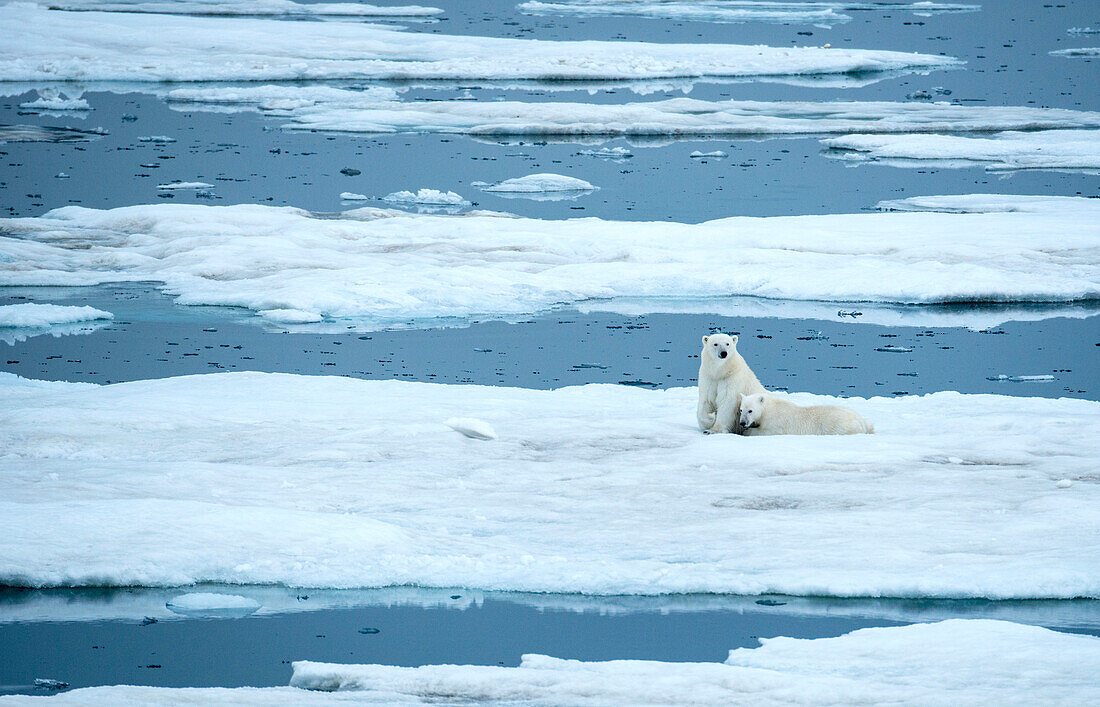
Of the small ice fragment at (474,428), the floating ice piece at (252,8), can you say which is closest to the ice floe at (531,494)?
the small ice fragment at (474,428)

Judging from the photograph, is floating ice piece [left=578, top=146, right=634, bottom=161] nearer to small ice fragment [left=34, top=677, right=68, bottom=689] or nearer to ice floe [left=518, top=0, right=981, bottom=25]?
small ice fragment [left=34, top=677, right=68, bottom=689]

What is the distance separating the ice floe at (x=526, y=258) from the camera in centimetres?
1056

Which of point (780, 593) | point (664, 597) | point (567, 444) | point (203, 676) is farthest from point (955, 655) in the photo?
point (567, 444)

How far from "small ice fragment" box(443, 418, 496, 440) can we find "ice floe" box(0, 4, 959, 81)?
17973 millimetres

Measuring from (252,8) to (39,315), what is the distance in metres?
27.6

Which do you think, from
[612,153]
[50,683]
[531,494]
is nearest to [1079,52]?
[612,153]

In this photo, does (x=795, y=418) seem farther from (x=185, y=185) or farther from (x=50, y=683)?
(x=185, y=185)

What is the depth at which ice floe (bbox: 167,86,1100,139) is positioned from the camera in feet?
62.4

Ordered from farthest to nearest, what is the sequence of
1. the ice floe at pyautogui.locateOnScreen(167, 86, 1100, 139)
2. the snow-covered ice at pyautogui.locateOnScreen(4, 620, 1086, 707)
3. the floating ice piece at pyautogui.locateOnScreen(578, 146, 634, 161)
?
the ice floe at pyautogui.locateOnScreen(167, 86, 1100, 139)
the floating ice piece at pyautogui.locateOnScreen(578, 146, 634, 161)
the snow-covered ice at pyautogui.locateOnScreen(4, 620, 1086, 707)

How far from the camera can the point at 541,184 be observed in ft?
51.5

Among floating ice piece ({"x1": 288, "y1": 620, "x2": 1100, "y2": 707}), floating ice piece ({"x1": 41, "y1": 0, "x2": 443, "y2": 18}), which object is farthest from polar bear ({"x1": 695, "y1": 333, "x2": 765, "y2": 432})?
floating ice piece ({"x1": 41, "y1": 0, "x2": 443, "y2": 18})

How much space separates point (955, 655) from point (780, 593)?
76 centimetres

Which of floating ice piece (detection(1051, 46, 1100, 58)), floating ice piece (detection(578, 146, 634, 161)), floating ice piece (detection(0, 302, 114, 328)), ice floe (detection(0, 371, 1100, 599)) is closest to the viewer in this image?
ice floe (detection(0, 371, 1100, 599))

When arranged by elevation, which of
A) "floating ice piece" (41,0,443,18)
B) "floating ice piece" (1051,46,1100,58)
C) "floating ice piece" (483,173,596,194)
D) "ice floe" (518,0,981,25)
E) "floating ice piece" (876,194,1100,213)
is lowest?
"floating ice piece" (483,173,596,194)
